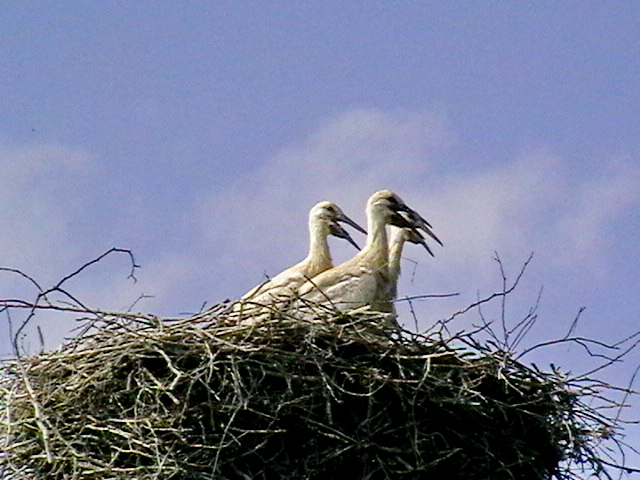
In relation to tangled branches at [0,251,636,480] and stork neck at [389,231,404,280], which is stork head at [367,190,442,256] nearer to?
stork neck at [389,231,404,280]

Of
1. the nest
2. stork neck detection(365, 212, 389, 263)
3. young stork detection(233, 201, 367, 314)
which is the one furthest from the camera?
stork neck detection(365, 212, 389, 263)

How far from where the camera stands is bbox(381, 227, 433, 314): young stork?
6.35 metres

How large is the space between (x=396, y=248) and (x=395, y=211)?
216 millimetres

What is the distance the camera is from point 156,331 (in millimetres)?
4703

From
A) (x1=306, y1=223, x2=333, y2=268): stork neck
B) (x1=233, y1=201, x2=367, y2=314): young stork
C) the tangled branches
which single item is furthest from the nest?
(x1=306, y1=223, x2=333, y2=268): stork neck

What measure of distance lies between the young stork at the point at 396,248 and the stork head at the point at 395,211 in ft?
0.30

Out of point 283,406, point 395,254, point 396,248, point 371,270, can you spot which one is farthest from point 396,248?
point 283,406

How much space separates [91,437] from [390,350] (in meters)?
0.99

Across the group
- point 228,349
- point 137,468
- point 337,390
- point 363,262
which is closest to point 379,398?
point 337,390

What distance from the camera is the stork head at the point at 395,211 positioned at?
6703 mm

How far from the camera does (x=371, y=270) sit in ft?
20.5

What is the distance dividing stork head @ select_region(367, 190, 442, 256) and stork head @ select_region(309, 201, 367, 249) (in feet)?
0.44

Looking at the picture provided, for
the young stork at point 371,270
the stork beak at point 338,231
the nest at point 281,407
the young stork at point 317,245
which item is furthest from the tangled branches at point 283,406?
the stork beak at point 338,231

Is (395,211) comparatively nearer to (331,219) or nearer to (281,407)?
(331,219)
